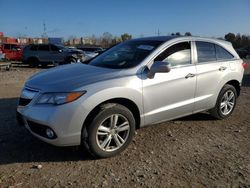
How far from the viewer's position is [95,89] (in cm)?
395

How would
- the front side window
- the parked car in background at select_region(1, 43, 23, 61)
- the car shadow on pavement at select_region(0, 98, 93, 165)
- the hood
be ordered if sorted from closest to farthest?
the hood, the car shadow on pavement at select_region(0, 98, 93, 165), the front side window, the parked car in background at select_region(1, 43, 23, 61)

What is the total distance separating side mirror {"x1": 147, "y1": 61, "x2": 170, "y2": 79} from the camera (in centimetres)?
438

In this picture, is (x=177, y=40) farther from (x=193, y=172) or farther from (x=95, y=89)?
(x=193, y=172)

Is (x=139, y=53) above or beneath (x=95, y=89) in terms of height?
above

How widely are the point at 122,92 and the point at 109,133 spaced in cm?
60

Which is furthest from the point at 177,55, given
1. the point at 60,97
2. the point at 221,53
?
the point at 60,97

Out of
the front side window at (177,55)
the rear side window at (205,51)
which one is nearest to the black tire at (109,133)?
the front side window at (177,55)

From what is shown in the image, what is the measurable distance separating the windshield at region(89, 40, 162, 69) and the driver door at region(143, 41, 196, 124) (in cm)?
Result: 26

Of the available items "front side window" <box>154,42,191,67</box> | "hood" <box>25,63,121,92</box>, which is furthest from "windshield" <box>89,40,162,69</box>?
"hood" <box>25,63,121,92</box>

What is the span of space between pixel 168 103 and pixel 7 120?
3.20 meters

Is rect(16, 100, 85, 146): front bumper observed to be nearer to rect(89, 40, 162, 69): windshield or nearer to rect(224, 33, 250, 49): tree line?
rect(89, 40, 162, 69): windshield

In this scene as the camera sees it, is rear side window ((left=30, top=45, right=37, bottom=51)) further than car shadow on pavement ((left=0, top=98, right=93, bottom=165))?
Yes

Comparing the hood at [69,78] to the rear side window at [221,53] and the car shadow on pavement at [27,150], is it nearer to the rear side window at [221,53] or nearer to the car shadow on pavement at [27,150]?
the car shadow on pavement at [27,150]

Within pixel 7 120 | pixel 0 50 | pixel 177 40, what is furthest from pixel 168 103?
pixel 0 50
